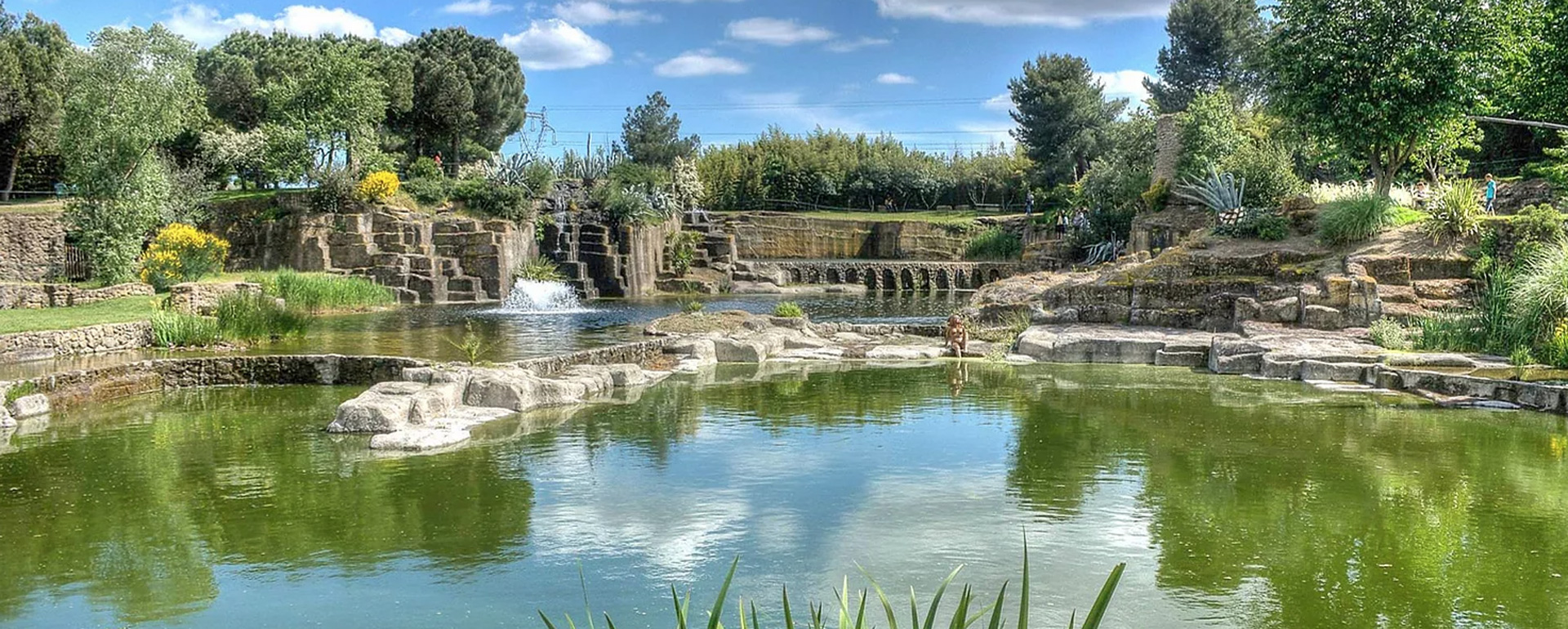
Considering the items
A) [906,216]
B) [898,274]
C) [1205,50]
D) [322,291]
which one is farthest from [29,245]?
[1205,50]

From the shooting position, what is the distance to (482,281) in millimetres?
29344

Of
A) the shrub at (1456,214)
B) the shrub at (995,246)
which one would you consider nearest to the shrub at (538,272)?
the shrub at (995,246)

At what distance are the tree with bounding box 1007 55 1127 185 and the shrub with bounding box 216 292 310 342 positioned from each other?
36603mm

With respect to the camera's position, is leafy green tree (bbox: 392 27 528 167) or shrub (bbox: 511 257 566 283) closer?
shrub (bbox: 511 257 566 283)

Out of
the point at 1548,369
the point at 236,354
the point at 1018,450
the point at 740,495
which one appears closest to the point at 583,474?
the point at 740,495

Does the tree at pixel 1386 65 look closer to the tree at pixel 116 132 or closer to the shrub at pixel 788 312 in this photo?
the shrub at pixel 788 312

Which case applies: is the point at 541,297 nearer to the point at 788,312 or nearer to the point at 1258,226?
the point at 788,312

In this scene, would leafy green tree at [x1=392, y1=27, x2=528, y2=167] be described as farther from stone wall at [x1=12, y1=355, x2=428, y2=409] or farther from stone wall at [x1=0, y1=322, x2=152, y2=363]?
stone wall at [x1=12, y1=355, x2=428, y2=409]

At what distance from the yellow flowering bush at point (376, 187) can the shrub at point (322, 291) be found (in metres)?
4.70

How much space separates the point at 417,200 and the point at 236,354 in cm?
1894

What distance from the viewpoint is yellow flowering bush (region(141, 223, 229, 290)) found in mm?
21250

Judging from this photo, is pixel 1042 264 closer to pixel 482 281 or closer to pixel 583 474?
pixel 482 281

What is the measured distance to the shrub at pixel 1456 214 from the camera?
1650cm

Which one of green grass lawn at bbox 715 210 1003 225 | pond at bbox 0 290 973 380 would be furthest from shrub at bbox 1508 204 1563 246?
green grass lawn at bbox 715 210 1003 225
